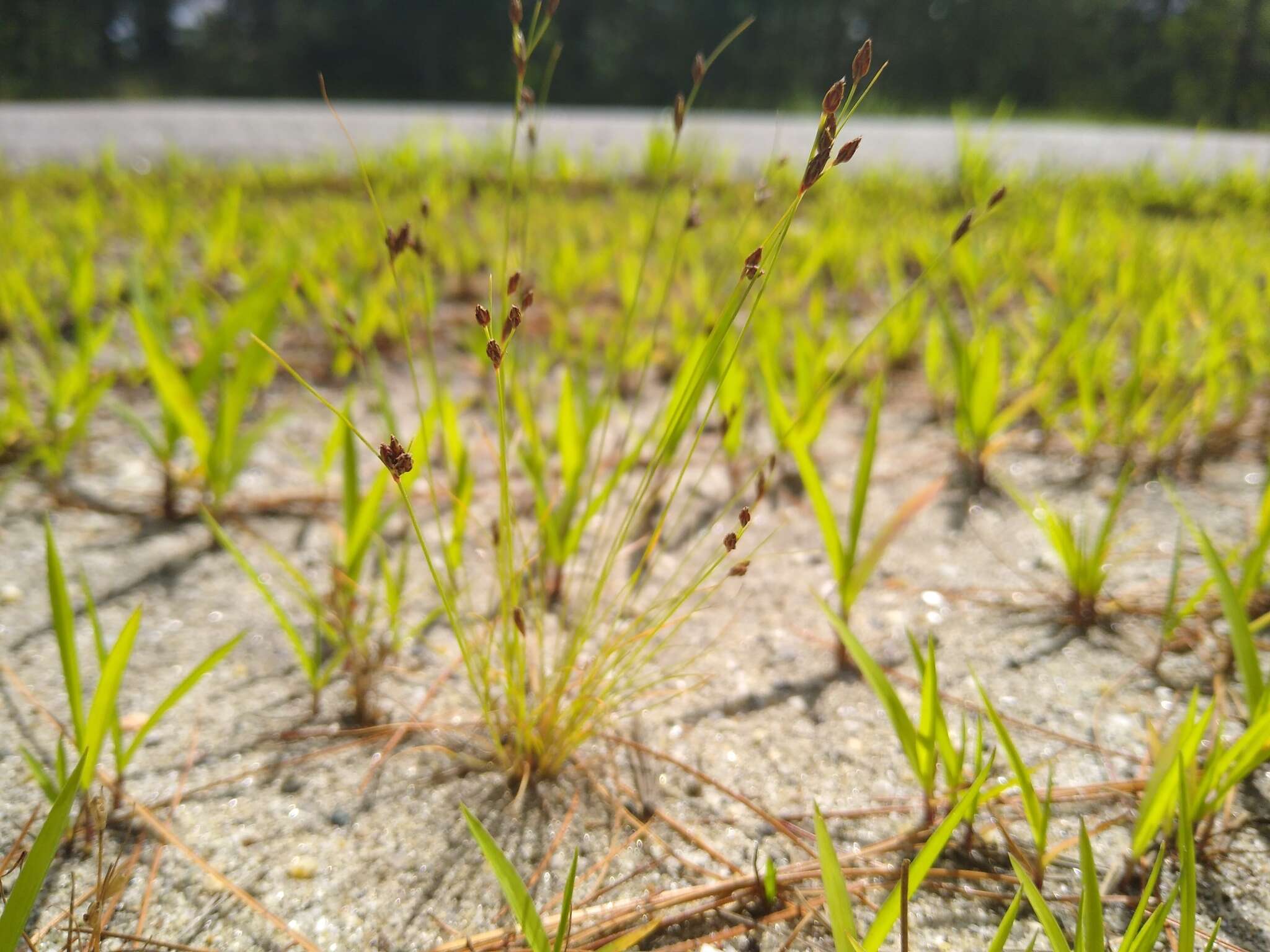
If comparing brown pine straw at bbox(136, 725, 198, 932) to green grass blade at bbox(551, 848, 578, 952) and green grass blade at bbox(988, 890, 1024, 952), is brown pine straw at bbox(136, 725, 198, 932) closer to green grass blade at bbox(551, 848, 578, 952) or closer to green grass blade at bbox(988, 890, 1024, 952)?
green grass blade at bbox(551, 848, 578, 952)

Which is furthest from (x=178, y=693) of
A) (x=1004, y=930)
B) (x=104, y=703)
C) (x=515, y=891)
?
(x=1004, y=930)

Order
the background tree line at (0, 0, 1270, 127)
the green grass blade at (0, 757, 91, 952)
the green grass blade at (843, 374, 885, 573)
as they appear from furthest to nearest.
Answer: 1. the background tree line at (0, 0, 1270, 127)
2. the green grass blade at (843, 374, 885, 573)
3. the green grass blade at (0, 757, 91, 952)

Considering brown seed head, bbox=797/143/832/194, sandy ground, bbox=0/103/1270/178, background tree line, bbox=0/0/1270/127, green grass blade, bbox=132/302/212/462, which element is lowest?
green grass blade, bbox=132/302/212/462

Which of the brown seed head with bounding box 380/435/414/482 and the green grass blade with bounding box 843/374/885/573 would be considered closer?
the brown seed head with bounding box 380/435/414/482

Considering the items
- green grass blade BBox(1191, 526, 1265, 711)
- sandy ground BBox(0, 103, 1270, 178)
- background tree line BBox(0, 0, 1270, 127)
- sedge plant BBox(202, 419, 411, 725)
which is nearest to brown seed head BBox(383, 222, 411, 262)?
sedge plant BBox(202, 419, 411, 725)

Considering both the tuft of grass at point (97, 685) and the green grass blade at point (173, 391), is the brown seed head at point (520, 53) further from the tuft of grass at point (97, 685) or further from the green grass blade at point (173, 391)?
the green grass blade at point (173, 391)

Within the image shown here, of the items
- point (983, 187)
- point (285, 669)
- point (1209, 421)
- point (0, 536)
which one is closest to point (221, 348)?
point (0, 536)

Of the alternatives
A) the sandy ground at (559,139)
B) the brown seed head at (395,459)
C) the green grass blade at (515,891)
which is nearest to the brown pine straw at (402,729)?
the green grass blade at (515,891)
